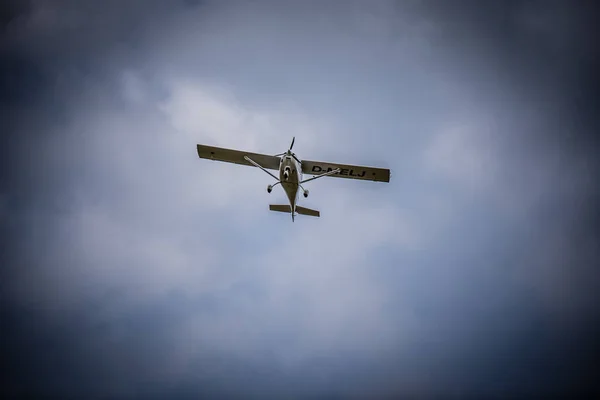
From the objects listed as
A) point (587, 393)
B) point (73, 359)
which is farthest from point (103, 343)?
point (587, 393)

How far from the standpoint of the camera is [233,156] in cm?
2570

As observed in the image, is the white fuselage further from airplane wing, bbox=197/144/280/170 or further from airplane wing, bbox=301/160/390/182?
airplane wing, bbox=197/144/280/170

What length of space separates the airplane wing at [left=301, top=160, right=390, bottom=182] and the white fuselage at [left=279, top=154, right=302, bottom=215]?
1.54 m

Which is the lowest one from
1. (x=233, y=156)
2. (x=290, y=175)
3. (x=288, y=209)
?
(x=288, y=209)

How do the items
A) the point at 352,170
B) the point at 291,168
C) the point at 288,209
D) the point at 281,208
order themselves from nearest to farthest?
the point at 291,168, the point at 288,209, the point at 352,170, the point at 281,208

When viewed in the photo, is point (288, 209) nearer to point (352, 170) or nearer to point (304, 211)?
point (304, 211)

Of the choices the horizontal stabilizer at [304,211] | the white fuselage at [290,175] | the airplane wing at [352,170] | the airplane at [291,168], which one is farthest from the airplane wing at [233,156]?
the horizontal stabilizer at [304,211]

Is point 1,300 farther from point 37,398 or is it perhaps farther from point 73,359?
point 37,398

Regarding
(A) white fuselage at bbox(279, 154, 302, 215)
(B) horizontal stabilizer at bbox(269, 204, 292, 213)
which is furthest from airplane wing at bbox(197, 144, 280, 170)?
(B) horizontal stabilizer at bbox(269, 204, 292, 213)

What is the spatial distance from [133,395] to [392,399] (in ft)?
390

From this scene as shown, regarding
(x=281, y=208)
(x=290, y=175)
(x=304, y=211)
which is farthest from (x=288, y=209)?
(x=290, y=175)

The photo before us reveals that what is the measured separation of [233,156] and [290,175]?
14.7ft

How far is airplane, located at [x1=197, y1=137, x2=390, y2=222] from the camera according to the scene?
24.0 metres

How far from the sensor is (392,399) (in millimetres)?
187000
